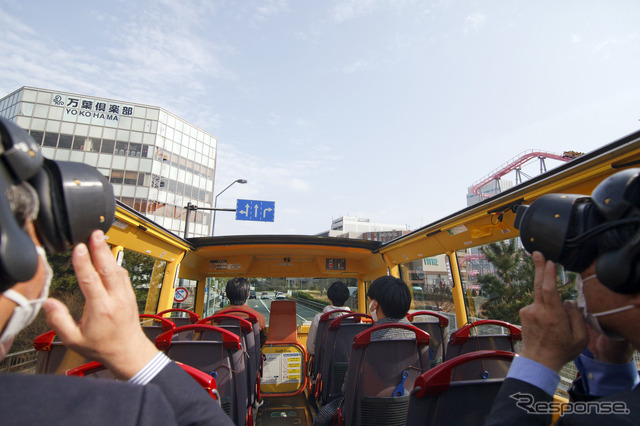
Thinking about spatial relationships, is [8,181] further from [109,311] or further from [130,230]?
[130,230]

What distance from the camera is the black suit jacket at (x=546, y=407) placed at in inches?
30.9

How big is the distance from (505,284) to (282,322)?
16.8 m

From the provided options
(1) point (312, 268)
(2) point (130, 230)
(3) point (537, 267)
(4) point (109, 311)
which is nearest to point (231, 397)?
(4) point (109, 311)

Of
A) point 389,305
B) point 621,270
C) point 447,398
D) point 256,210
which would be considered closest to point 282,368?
point 389,305

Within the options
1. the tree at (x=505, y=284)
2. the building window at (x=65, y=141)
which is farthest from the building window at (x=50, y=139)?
the tree at (x=505, y=284)

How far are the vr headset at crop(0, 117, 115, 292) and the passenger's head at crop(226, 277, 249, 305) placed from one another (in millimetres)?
4309

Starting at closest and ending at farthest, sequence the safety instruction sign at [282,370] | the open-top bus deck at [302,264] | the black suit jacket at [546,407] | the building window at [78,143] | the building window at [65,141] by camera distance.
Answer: the black suit jacket at [546,407]
the open-top bus deck at [302,264]
the safety instruction sign at [282,370]
the building window at [65,141]
the building window at [78,143]

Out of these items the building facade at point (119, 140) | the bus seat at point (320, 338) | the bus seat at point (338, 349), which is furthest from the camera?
the building facade at point (119, 140)

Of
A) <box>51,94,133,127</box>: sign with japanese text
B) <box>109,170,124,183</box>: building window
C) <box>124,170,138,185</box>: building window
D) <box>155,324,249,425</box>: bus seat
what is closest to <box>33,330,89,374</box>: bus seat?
<box>155,324,249,425</box>: bus seat

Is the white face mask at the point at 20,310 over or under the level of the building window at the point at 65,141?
under

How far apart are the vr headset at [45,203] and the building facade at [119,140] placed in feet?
111

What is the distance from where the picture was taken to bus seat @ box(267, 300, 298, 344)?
620 centimetres

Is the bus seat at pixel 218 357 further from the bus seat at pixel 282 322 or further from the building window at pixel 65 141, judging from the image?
the building window at pixel 65 141

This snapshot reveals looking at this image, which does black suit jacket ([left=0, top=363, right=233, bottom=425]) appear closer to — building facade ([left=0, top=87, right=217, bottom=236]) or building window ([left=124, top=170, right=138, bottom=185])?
building facade ([left=0, top=87, right=217, bottom=236])
